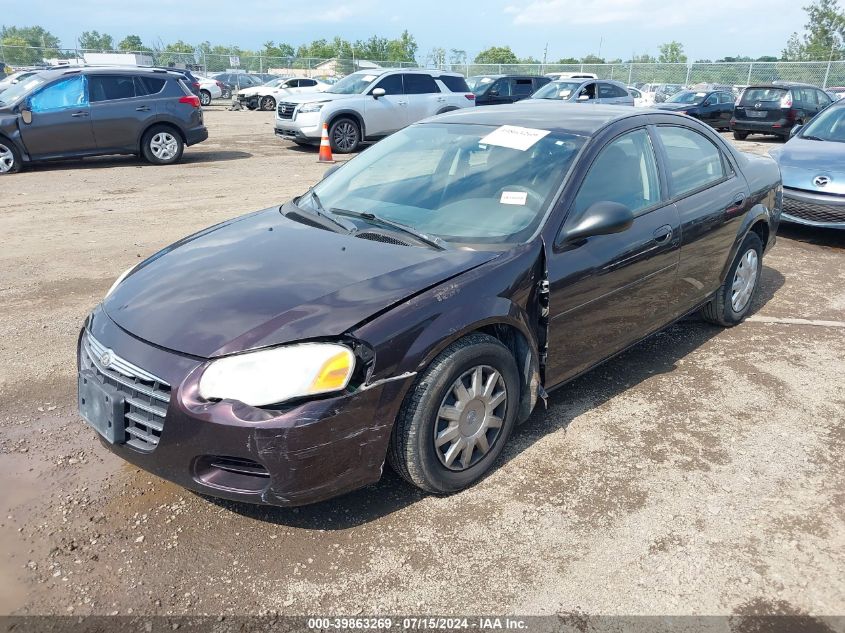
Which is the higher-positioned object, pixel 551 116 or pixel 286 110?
pixel 551 116

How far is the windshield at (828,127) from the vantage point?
864 cm

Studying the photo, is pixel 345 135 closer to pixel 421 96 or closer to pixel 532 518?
pixel 421 96

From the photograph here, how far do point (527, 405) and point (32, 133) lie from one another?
11286 mm

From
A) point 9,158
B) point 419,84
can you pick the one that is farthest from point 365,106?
point 9,158

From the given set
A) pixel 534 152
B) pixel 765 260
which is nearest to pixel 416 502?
pixel 534 152

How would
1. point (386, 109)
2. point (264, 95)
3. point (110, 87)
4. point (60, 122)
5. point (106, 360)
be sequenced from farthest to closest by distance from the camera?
point (264, 95) < point (386, 109) < point (110, 87) < point (60, 122) < point (106, 360)

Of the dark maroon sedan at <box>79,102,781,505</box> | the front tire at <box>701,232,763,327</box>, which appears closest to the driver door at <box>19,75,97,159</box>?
the dark maroon sedan at <box>79,102,781,505</box>

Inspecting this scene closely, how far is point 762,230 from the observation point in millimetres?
5289

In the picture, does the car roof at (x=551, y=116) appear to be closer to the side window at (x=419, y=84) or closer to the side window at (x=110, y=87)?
the side window at (x=110, y=87)

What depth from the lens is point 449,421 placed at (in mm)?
2975

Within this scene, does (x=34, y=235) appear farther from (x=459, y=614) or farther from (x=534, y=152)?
(x=459, y=614)

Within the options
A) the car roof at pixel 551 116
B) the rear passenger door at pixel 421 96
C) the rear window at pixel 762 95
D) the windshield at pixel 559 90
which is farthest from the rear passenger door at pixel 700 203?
the rear window at pixel 762 95

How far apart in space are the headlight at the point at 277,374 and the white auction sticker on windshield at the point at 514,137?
1824mm

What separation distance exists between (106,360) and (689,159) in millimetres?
3696
